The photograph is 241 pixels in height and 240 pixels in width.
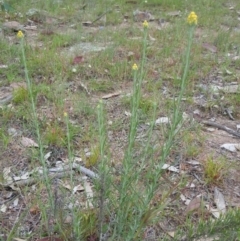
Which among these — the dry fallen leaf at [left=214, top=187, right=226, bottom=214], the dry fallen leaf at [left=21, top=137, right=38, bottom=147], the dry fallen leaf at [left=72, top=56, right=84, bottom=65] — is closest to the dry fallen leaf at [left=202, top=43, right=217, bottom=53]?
the dry fallen leaf at [left=72, top=56, right=84, bottom=65]

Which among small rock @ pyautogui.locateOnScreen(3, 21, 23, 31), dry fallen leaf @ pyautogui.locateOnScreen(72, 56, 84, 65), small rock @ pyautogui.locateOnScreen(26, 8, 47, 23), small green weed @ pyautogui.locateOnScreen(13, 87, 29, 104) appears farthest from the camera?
small rock @ pyautogui.locateOnScreen(26, 8, 47, 23)

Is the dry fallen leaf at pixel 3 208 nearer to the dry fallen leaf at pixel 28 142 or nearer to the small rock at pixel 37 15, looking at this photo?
the dry fallen leaf at pixel 28 142

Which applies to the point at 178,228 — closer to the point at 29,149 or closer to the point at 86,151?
the point at 86,151

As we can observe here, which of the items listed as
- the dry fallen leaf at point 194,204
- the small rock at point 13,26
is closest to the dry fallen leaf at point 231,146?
the dry fallen leaf at point 194,204

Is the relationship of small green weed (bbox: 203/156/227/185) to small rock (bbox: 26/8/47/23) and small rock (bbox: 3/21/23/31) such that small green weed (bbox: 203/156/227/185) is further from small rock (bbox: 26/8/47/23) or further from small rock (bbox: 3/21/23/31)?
small rock (bbox: 26/8/47/23)

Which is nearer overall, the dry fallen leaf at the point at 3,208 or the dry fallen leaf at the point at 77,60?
the dry fallen leaf at the point at 3,208

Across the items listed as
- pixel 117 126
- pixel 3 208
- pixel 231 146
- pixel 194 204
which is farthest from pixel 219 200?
pixel 3 208

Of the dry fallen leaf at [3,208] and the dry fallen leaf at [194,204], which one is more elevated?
the dry fallen leaf at [3,208]

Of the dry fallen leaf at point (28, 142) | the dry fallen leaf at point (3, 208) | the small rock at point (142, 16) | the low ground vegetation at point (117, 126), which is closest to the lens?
the low ground vegetation at point (117, 126)

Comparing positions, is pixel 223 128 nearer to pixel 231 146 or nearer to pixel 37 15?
pixel 231 146

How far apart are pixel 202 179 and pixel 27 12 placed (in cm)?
344

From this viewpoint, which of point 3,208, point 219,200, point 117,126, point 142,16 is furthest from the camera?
point 142,16

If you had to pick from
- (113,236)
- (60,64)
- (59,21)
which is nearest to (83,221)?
(113,236)

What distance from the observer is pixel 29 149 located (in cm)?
234
